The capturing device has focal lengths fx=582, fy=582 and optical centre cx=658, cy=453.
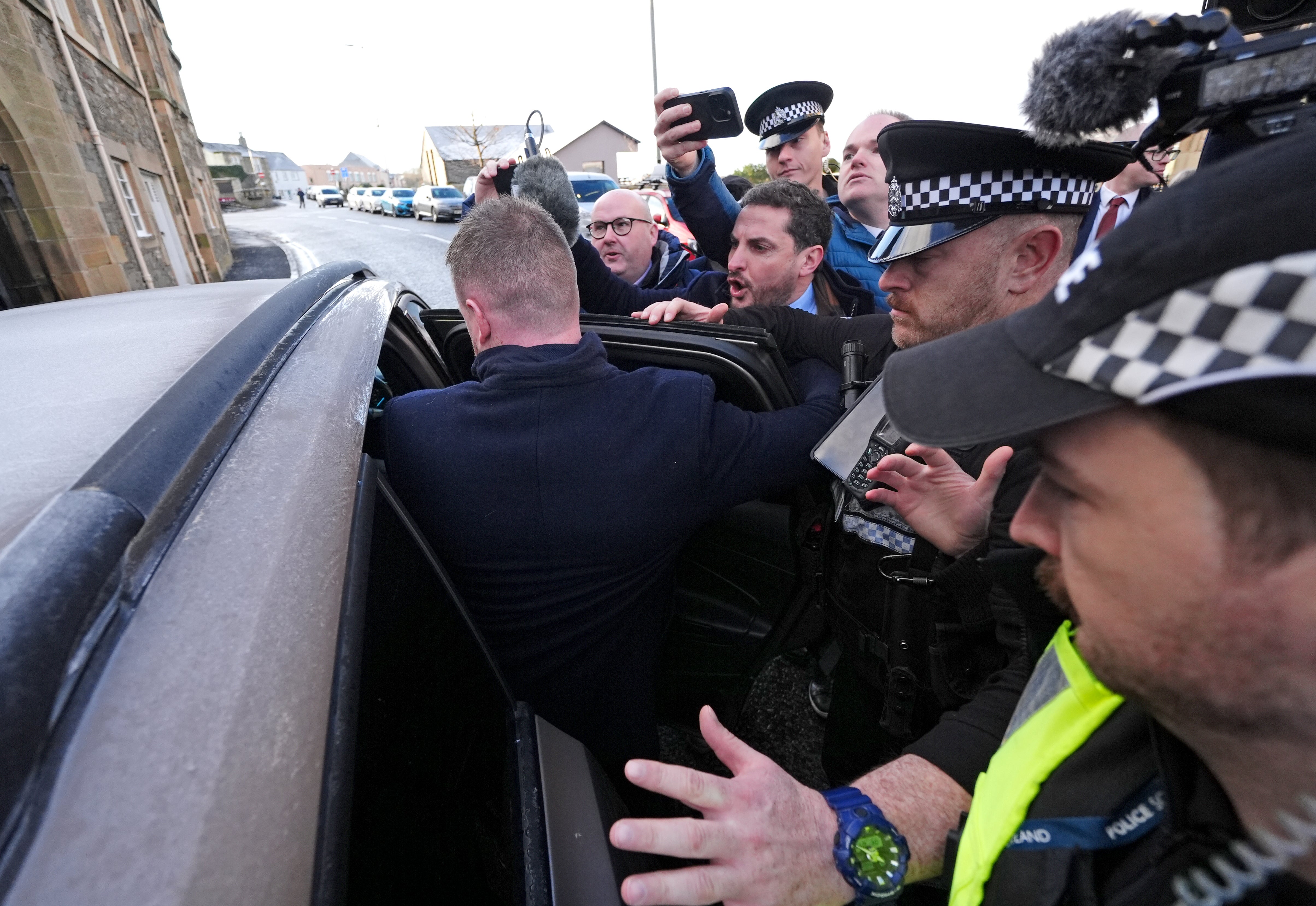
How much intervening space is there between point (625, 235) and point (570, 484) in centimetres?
282

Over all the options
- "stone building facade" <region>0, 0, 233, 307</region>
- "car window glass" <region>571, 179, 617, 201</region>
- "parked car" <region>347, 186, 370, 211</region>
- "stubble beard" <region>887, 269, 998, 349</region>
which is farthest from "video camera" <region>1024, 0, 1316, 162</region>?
"parked car" <region>347, 186, 370, 211</region>

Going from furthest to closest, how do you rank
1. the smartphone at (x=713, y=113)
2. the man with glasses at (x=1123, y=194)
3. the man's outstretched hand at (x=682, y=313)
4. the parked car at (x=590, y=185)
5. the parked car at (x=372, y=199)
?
1. the parked car at (x=372, y=199)
2. the parked car at (x=590, y=185)
3. the man with glasses at (x=1123, y=194)
4. the smartphone at (x=713, y=113)
5. the man's outstretched hand at (x=682, y=313)

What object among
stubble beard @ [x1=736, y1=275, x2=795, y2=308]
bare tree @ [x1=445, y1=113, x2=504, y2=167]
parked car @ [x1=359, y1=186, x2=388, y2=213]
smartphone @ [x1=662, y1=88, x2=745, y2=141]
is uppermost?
bare tree @ [x1=445, y1=113, x2=504, y2=167]

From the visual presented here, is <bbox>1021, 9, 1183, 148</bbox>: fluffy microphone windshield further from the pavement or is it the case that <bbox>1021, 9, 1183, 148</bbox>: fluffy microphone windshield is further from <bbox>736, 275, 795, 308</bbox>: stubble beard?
the pavement

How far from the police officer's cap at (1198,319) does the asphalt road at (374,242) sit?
3.21 metres

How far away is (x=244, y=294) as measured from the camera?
5.88 ft

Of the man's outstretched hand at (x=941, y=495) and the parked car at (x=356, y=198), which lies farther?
the parked car at (x=356, y=198)

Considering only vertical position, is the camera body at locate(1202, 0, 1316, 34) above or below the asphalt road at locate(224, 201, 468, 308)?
above

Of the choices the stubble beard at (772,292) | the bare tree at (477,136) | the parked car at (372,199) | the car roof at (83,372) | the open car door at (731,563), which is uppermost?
the bare tree at (477,136)

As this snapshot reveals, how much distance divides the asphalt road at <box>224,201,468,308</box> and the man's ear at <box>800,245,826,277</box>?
6.36 ft

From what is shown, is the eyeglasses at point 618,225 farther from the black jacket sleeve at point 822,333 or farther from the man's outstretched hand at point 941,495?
the man's outstretched hand at point 941,495

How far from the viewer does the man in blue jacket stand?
2897 mm

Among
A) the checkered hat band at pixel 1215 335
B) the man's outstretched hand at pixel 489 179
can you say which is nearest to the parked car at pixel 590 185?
the man's outstretched hand at pixel 489 179

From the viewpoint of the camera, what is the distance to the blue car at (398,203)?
103 feet
